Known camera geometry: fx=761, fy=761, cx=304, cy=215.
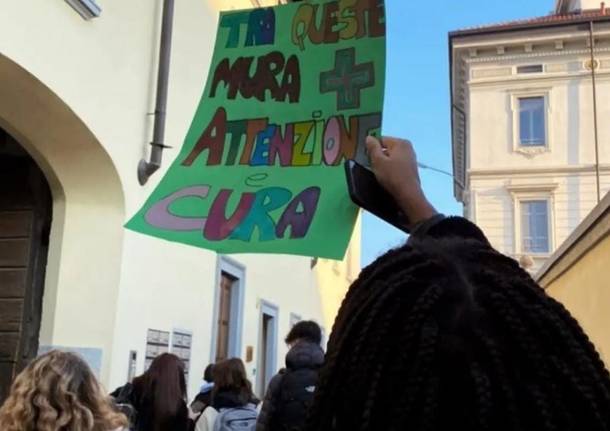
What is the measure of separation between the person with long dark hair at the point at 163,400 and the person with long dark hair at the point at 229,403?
0.50ft

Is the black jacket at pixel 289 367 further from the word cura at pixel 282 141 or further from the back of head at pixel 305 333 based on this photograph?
the word cura at pixel 282 141

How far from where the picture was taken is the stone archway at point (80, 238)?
5863mm

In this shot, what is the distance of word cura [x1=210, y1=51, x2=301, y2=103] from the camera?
2619 mm

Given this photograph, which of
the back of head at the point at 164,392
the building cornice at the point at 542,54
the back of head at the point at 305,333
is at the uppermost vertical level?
the building cornice at the point at 542,54

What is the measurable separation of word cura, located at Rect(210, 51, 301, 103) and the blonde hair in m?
1.09

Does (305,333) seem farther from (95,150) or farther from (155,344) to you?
(155,344)

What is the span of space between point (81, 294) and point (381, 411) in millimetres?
5471

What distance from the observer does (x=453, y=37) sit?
2630cm

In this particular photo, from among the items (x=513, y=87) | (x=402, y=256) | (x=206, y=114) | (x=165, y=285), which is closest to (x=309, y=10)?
(x=206, y=114)

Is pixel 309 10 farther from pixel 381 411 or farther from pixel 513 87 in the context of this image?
pixel 513 87

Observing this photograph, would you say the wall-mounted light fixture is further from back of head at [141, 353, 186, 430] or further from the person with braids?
the person with braids

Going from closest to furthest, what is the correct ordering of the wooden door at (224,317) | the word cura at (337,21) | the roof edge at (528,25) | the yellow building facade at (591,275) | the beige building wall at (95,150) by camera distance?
the word cura at (337,21) < the yellow building facade at (591,275) < the beige building wall at (95,150) < the wooden door at (224,317) < the roof edge at (528,25)

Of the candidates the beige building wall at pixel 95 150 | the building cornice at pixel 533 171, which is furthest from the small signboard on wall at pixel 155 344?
the building cornice at pixel 533 171

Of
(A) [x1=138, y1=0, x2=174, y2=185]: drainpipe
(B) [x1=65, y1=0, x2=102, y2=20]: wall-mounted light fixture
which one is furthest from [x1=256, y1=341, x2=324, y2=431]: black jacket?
(B) [x1=65, y1=0, x2=102, y2=20]: wall-mounted light fixture
